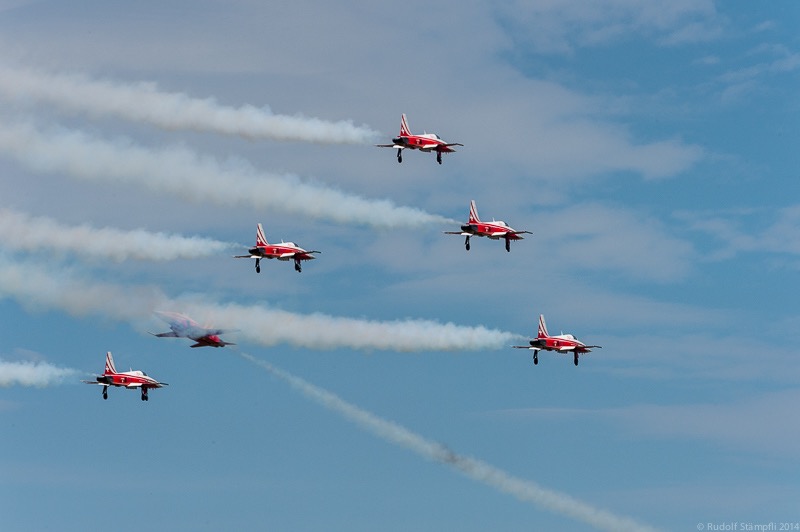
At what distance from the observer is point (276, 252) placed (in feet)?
524

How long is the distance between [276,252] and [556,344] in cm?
2750

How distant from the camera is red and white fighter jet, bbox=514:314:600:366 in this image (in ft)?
536

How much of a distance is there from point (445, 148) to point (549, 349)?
20.8 meters

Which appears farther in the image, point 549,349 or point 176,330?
point 549,349

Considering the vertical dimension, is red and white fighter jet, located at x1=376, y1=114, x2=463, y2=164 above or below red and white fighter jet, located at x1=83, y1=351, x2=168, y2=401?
above

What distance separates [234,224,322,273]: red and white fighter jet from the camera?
158250 mm

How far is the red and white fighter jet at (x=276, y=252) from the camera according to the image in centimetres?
15825

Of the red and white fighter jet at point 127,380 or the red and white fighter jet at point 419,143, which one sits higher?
the red and white fighter jet at point 419,143

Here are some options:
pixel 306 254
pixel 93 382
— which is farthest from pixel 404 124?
pixel 93 382

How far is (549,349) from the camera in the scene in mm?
165000

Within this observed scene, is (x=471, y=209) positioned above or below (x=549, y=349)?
above

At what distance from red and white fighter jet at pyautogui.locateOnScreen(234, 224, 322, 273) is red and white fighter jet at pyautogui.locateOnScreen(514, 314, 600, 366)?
2213cm

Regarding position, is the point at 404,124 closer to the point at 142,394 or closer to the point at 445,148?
the point at 445,148

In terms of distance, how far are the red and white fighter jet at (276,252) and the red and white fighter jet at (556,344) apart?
871 inches
